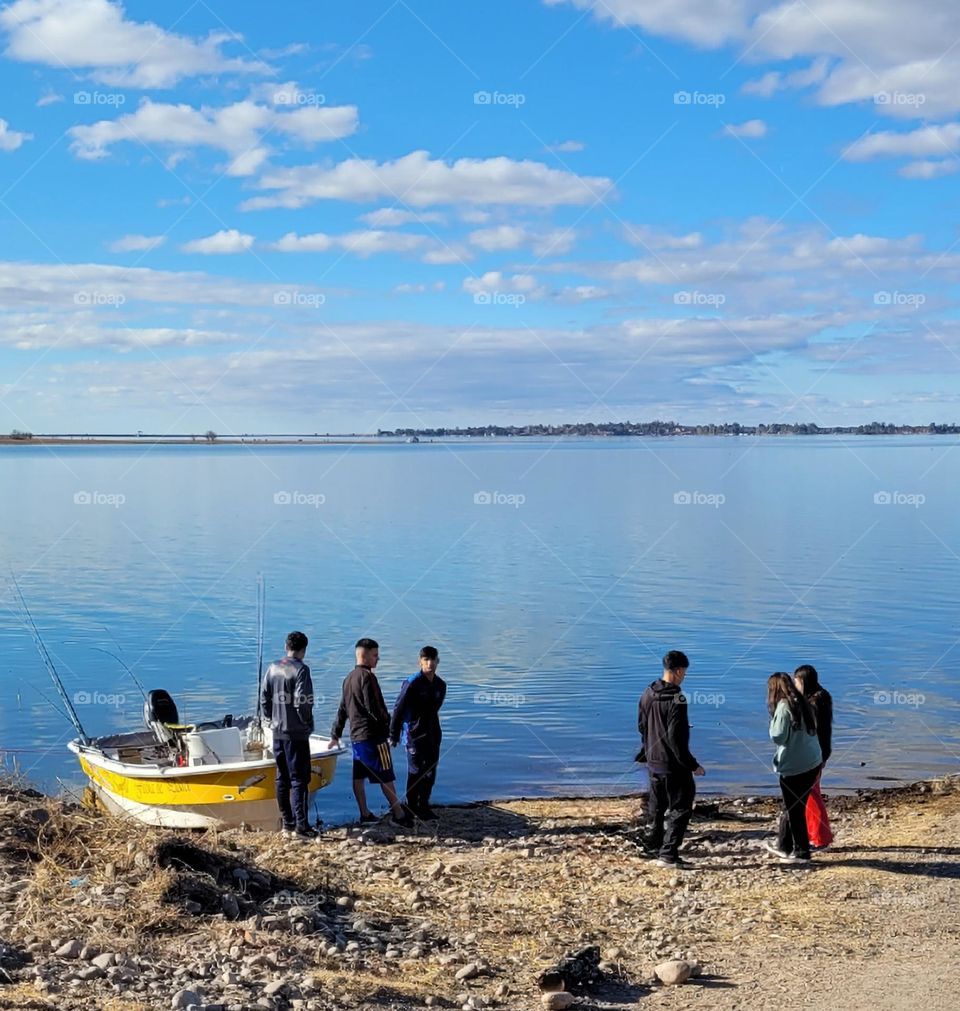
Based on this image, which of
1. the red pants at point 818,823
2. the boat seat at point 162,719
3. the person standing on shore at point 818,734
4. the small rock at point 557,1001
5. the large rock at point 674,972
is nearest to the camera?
the small rock at point 557,1001

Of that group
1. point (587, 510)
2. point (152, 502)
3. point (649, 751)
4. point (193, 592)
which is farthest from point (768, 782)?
point (152, 502)

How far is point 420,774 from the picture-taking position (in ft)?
43.3

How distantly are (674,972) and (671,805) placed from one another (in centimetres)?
303

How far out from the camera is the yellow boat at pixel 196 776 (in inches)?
516

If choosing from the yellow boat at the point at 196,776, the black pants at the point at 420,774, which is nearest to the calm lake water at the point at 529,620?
the yellow boat at the point at 196,776

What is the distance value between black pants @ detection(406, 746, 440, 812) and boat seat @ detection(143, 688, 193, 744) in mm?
2876

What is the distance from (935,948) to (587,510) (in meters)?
58.2

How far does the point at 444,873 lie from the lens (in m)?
11.0

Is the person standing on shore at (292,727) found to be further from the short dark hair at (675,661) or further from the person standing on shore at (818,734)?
the person standing on shore at (818,734)

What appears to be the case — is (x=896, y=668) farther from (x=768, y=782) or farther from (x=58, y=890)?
(x=58, y=890)
